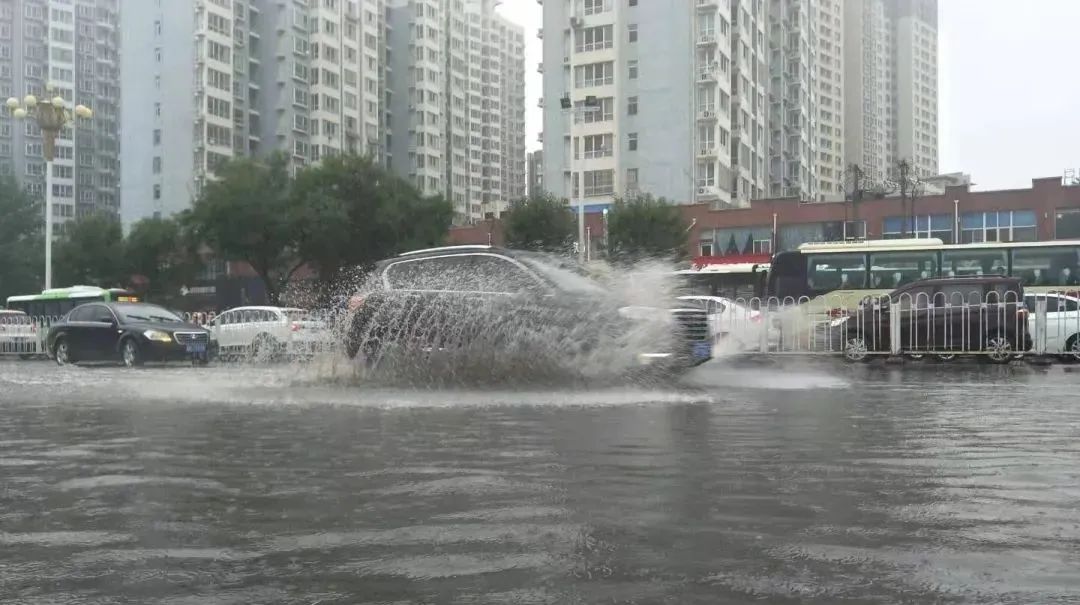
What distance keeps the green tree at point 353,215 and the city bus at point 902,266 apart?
61.6 ft

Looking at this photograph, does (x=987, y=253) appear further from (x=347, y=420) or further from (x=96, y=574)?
(x=96, y=574)

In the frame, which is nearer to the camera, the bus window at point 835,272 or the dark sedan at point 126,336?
the dark sedan at point 126,336

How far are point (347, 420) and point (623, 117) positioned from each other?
63.4 m

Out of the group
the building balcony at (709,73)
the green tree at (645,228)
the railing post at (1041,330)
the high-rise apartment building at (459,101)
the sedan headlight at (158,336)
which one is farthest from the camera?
the high-rise apartment building at (459,101)

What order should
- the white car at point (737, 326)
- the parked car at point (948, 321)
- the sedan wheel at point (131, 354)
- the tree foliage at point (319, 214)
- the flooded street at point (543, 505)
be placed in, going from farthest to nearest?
the tree foliage at point (319, 214)
the white car at point (737, 326)
the sedan wheel at point (131, 354)
the parked car at point (948, 321)
the flooded street at point (543, 505)

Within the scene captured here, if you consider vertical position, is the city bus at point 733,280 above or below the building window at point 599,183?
below

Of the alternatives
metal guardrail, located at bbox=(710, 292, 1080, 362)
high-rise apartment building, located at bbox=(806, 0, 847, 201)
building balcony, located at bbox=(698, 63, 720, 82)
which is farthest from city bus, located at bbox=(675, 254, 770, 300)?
high-rise apartment building, located at bbox=(806, 0, 847, 201)

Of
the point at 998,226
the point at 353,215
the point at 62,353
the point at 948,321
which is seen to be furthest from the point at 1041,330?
the point at 998,226

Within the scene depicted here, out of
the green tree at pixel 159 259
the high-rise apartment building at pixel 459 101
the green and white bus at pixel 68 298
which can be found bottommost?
the green and white bus at pixel 68 298

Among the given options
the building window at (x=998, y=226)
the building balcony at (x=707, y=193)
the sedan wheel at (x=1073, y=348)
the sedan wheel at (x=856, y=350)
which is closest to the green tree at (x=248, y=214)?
the sedan wheel at (x=856, y=350)

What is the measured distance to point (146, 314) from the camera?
73.3 feet

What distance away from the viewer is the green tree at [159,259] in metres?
56.1

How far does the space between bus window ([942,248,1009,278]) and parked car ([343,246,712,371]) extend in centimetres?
1849

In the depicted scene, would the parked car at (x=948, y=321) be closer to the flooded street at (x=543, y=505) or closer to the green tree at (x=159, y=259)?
the flooded street at (x=543, y=505)
